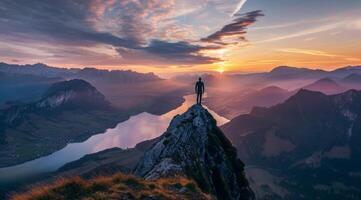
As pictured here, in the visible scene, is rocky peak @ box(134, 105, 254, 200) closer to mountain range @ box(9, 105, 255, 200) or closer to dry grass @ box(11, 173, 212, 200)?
mountain range @ box(9, 105, 255, 200)

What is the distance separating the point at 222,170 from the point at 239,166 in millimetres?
9961

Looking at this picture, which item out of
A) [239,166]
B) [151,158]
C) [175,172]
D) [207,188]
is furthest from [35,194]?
[239,166]

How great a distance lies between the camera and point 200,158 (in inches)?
1925

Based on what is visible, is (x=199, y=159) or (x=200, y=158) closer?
(x=199, y=159)

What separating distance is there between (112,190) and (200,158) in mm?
29454

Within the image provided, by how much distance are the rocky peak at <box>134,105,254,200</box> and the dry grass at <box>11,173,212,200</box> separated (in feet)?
37.1

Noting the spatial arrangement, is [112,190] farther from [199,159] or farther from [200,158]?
[200,158]

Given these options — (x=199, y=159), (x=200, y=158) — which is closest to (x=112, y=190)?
(x=199, y=159)

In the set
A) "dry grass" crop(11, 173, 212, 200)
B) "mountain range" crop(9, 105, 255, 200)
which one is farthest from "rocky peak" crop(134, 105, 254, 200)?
"dry grass" crop(11, 173, 212, 200)

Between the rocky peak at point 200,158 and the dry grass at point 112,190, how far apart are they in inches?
446

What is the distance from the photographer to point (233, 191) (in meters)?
51.4

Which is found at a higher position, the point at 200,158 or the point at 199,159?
the point at 199,159

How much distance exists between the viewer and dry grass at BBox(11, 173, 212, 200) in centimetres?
1838

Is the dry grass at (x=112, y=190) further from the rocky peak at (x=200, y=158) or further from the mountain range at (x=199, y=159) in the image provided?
the rocky peak at (x=200, y=158)
